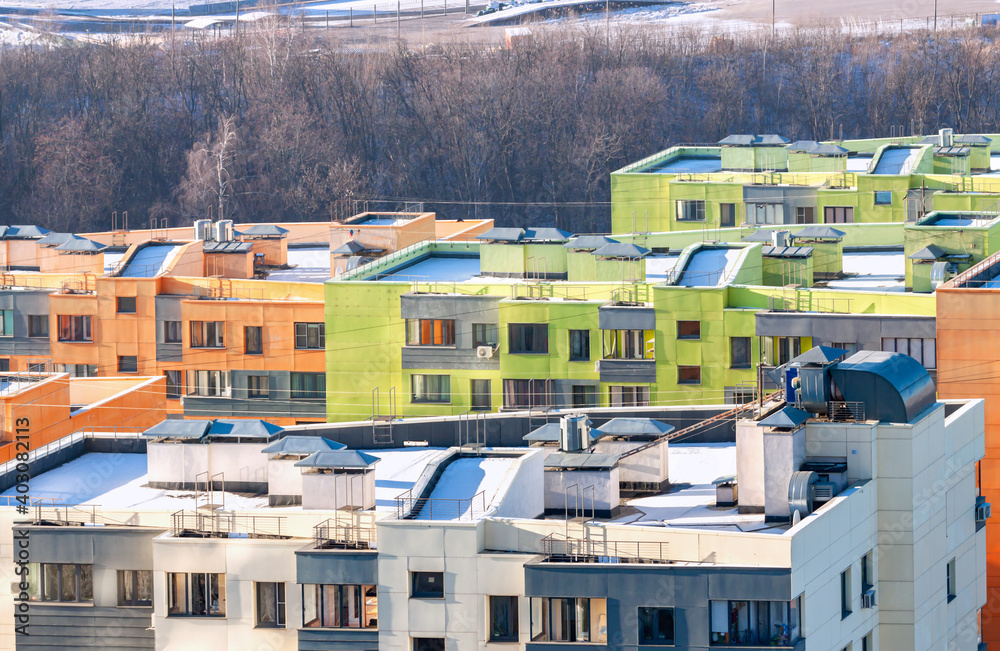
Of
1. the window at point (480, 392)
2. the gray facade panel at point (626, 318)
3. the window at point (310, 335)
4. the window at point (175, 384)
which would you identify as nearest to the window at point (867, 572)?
the gray facade panel at point (626, 318)

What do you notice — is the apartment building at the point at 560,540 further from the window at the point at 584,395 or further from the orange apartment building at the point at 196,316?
the orange apartment building at the point at 196,316

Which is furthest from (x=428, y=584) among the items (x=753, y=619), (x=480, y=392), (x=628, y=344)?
(x=480, y=392)

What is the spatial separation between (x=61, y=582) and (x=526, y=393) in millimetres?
38504

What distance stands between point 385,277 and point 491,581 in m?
49.4

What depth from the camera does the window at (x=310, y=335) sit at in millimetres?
94625

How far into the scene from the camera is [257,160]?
197000 mm

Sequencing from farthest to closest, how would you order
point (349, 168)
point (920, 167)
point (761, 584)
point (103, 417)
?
point (349, 168) < point (920, 167) < point (103, 417) < point (761, 584)

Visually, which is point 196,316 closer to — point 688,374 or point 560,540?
point 688,374

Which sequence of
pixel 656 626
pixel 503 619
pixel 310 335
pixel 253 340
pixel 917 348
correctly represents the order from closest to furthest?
pixel 656 626 → pixel 503 619 → pixel 917 348 → pixel 310 335 → pixel 253 340

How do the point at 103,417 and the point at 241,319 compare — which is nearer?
the point at 103,417

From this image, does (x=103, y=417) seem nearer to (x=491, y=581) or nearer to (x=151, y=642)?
(x=151, y=642)

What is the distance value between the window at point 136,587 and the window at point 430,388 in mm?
38691

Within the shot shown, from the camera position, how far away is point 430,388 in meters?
89.2

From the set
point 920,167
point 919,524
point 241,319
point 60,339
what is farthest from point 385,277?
point 919,524
